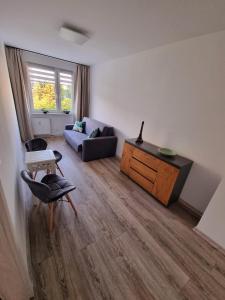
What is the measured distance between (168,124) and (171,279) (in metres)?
2.05

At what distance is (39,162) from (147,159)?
5.52ft

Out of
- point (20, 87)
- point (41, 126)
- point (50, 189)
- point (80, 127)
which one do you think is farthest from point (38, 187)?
point (41, 126)

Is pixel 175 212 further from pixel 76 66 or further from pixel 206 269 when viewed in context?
pixel 76 66

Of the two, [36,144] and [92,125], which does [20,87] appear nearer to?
[92,125]

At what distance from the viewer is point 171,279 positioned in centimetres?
129

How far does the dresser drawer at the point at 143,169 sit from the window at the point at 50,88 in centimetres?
353

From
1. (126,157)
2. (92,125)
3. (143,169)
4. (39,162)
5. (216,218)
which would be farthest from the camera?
(92,125)

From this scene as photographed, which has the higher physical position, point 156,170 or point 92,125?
point 92,125

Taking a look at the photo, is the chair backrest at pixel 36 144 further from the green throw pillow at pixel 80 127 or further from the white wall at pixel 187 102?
the white wall at pixel 187 102

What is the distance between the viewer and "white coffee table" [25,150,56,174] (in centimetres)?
182

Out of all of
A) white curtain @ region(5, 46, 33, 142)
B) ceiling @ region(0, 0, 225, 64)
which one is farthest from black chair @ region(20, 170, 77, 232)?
white curtain @ region(5, 46, 33, 142)

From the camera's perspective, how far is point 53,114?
4566mm

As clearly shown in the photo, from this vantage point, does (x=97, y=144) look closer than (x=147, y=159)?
No

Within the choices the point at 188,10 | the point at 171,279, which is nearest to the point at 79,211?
the point at 171,279
